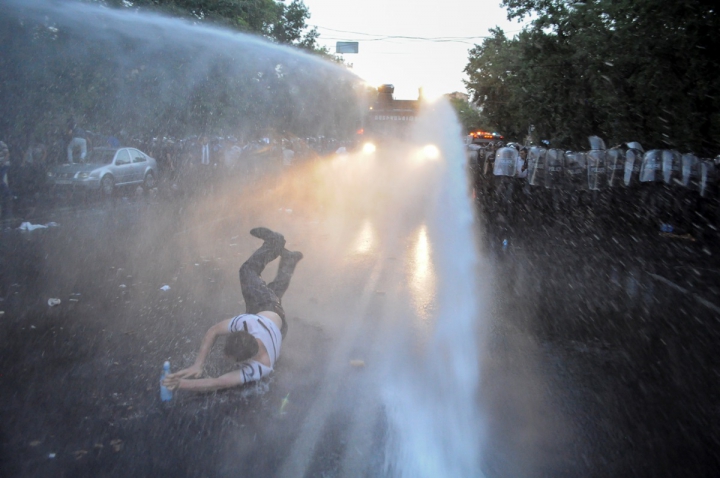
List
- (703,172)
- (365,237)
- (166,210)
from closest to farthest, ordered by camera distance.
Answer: (365,237) < (703,172) < (166,210)

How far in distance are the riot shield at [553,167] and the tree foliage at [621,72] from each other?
80.6 inches

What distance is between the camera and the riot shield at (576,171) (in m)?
14.8

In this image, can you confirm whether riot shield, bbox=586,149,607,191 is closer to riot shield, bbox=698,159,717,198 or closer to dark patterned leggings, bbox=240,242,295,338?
riot shield, bbox=698,159,717,198

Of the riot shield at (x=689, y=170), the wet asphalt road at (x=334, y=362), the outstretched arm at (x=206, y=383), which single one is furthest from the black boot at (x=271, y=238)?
the riot shield at (x=689, y=170)

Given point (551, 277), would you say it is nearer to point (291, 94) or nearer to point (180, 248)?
point (180, 248)

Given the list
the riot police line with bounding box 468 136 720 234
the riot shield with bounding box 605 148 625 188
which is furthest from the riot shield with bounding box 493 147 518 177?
the riot shield with bounding box 605 148 625 188

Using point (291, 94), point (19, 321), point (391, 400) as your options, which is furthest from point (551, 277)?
point (291, 94)

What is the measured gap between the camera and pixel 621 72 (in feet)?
47.5

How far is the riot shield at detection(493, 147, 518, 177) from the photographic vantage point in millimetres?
13560

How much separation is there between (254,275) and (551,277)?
443cm

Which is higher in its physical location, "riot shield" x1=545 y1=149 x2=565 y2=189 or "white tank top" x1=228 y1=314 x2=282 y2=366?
"riot shield" x1=545 y1=149 x2=565 y2=189

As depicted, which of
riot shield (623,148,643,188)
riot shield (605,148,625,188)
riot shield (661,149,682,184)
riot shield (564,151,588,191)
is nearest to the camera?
riot shield (661,149,682,184)

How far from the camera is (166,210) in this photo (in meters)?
13.1

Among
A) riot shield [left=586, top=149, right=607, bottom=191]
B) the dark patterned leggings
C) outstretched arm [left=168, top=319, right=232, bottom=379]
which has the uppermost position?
riot shield [left=586, top=149, right=607, bottom=191]
